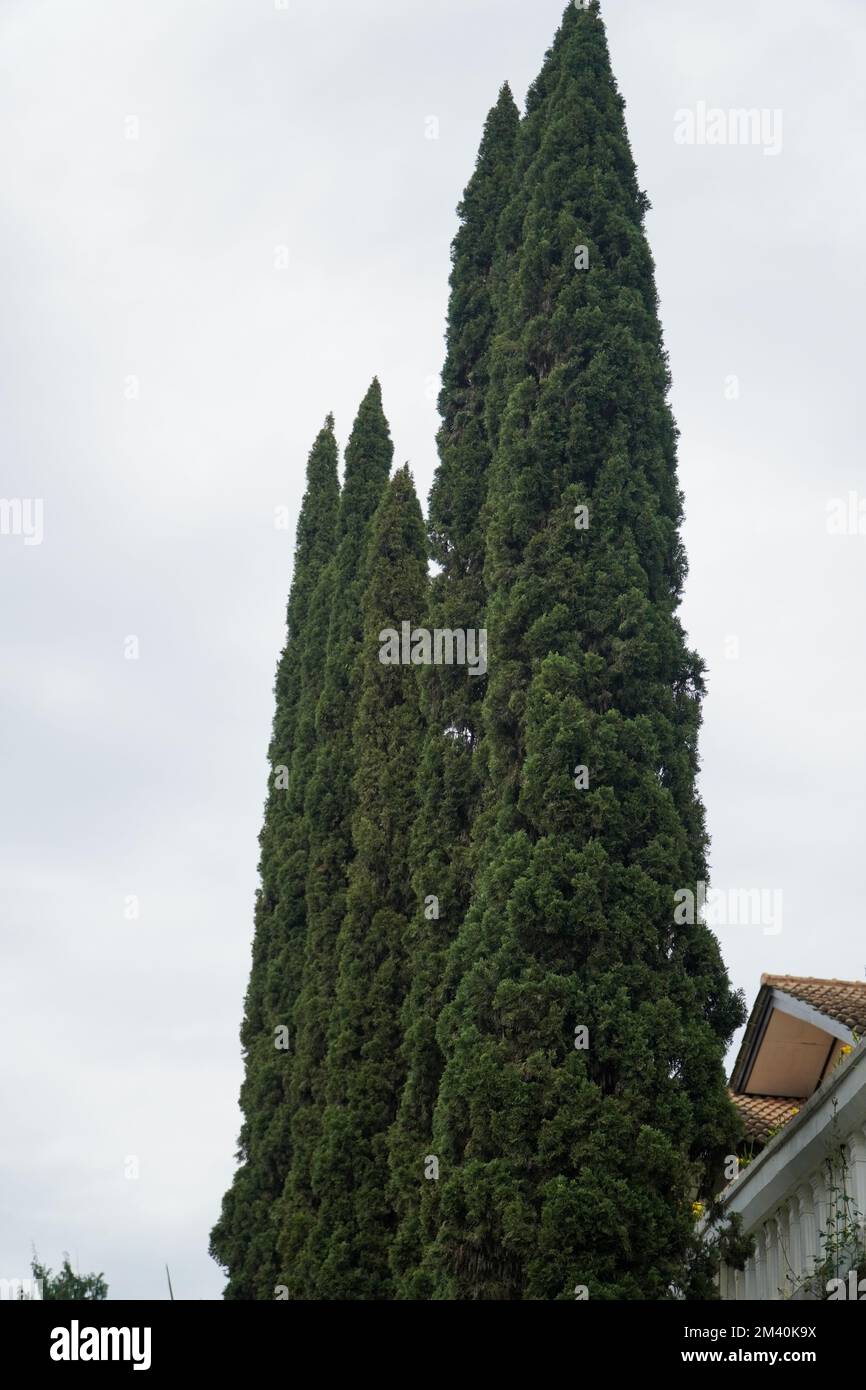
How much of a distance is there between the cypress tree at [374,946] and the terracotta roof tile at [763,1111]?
415 cm

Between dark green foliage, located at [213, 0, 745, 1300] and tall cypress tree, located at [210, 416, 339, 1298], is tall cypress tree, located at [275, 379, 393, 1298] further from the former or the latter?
tall cypress tree, located at [210, 416, 339, 1298]

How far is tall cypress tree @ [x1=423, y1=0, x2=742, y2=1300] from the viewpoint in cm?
1158

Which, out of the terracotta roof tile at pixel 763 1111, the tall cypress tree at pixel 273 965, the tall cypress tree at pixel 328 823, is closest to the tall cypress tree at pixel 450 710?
the tall cypress tree at pixel 328 823

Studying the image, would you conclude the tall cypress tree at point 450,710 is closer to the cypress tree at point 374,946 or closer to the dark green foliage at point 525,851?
the dark green foliage at point 525,851

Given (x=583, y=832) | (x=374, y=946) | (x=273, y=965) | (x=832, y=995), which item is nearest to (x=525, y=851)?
(x=583, y=832)

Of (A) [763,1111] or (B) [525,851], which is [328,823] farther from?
(B) [525,851]

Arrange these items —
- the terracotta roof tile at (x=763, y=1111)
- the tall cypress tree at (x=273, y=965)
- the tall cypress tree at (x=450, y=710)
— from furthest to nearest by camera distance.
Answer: the tall cypress tree at (x=273, y=965) → the tall cypress tree at (x=450, y=710) → the terracotta roof tile at (x=763, y=1111)

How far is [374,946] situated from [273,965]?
4.96 metres

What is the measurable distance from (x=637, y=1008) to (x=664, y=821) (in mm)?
1725

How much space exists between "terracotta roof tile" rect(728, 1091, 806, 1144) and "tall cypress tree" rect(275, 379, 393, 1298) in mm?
5604

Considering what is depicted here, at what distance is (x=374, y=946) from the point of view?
18.2m

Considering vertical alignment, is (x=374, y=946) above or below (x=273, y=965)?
below

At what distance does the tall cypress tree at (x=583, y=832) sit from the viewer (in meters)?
11.6

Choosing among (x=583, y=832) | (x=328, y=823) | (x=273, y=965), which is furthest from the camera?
(x=273, y=965)
